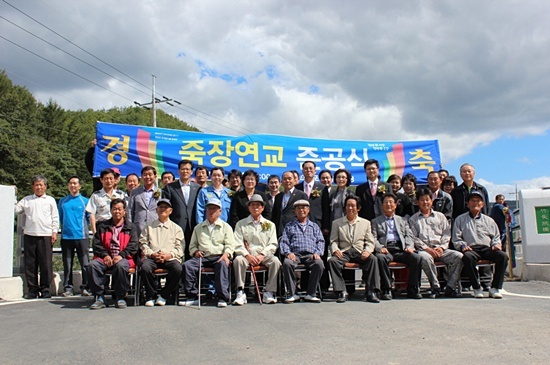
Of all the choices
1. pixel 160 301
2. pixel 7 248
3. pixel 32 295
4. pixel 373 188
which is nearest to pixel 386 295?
pixel 373 188

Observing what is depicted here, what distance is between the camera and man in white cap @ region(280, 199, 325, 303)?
21.1 feet

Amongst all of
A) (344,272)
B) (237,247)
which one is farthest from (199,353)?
(344,272)

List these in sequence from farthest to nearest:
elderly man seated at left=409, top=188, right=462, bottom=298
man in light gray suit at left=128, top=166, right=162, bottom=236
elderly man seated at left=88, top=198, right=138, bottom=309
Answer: man in light gray suit at left=128, top=166, right=162, bottom=236 → elderly man seated at left=409, top=188, right=462, bottom=298 → elderly man seated at left=88, top=198, right=138, bottom=309

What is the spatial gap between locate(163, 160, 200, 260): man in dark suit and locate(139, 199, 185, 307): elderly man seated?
0.37m

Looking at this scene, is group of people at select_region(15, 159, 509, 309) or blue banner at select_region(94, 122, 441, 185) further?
blue banner at select_region(94, 122, 441, 185)

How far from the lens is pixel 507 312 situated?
5285mm

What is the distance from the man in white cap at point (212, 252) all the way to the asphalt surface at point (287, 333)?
1.10 feet

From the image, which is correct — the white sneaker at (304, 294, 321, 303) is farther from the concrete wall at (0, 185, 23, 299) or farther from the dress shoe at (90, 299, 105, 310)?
the concrete wall at (0, 185, 23, 299)

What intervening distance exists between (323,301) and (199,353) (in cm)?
288

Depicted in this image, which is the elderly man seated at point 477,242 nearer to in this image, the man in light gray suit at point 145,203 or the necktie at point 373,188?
the necktie at point 373,188

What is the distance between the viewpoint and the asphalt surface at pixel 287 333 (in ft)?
12.2

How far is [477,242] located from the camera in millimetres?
6875

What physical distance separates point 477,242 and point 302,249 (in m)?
2.48

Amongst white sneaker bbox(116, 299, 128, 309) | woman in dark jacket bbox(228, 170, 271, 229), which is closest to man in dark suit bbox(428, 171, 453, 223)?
woman in dark jacket bbox(228, 170, 271, 229)
